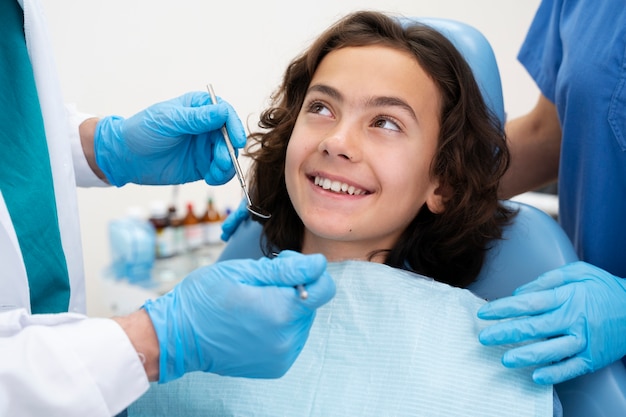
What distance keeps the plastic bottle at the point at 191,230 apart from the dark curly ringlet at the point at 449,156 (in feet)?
3.76

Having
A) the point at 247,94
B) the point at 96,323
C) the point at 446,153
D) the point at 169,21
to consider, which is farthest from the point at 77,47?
the point at 96,323

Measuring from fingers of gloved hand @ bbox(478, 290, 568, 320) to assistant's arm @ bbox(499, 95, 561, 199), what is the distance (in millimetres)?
561

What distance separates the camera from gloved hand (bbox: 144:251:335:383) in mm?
790

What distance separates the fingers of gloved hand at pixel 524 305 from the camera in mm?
988

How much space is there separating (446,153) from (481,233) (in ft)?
0.68

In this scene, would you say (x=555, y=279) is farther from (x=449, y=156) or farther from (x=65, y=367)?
(x=65, y=367)

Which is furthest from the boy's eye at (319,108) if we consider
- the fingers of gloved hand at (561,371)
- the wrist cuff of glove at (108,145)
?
the fingers of gloved hand at (561,371)

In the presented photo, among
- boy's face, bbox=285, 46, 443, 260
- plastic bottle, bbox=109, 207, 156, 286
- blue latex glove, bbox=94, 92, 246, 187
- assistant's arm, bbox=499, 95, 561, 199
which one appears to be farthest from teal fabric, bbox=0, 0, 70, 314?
plastic bottle, bbox=109, 207, 156, 286

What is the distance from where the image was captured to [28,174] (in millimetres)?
992

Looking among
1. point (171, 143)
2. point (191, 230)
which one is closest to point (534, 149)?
point (171, 143)

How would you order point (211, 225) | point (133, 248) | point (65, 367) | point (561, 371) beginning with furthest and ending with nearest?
point (211, 225)
point (133, 248)
point (561, 371)
point (65, 367)

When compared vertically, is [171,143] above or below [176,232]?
above

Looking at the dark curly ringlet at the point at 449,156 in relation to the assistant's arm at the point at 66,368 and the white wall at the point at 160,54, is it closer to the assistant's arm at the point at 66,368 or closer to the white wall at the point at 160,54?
the assistant's arm at the point at 66,368

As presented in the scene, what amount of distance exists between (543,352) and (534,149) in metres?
0.72
